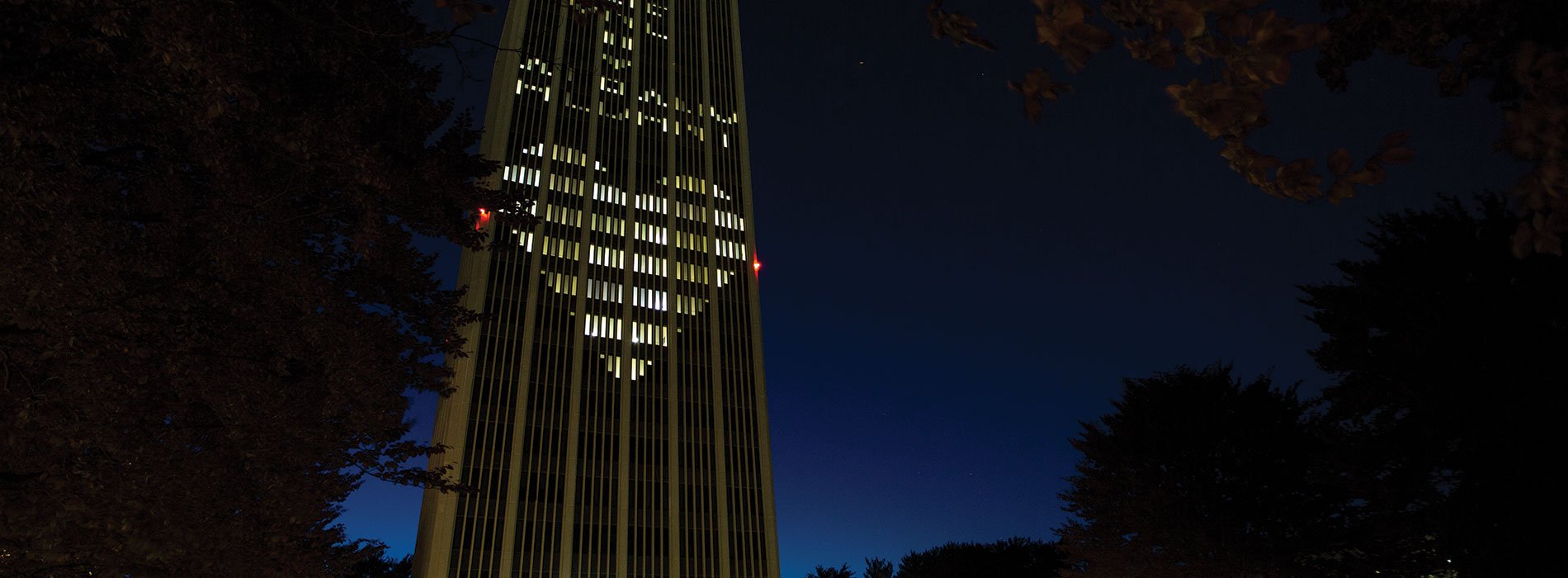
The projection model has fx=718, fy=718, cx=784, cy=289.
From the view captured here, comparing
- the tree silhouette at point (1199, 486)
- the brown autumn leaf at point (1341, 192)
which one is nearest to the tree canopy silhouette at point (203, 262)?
the brown autumn leaf at point (1341, 192)

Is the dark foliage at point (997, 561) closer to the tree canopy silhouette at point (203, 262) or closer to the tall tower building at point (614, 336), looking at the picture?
the tall tower building at point (614, 336)

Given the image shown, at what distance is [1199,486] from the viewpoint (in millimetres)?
28203

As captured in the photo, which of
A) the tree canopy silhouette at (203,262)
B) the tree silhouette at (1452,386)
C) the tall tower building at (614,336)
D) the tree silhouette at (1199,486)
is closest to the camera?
the tree canopy silhouette at (203,262)

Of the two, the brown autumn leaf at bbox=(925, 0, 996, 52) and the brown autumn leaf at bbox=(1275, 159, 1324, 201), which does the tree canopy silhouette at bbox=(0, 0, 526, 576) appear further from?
the brown autumn leaf at bbox=(1275, 159, 1324, 201)

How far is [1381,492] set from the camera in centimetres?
1880

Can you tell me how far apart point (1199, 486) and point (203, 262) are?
31.6 meters

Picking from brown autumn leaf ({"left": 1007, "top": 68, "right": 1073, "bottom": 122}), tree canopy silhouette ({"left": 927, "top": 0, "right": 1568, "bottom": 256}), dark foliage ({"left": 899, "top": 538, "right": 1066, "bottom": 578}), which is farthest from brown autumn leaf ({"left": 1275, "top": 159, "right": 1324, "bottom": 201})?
dark foliage ({"left": 899, "top": 538, "right": 1066, "bottom": 578})

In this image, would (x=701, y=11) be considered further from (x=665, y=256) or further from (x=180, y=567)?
(x=180, y=567)

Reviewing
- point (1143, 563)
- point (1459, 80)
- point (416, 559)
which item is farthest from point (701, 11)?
point (1459, 80)

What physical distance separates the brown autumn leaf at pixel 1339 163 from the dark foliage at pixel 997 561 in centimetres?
6182

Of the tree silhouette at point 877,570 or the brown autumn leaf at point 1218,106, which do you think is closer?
the brown autumn leaf at point 1218,106

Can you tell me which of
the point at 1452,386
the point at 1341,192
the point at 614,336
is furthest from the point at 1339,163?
the point at 614,336

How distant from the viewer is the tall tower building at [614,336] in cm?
5503

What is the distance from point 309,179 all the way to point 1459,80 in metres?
13.5
